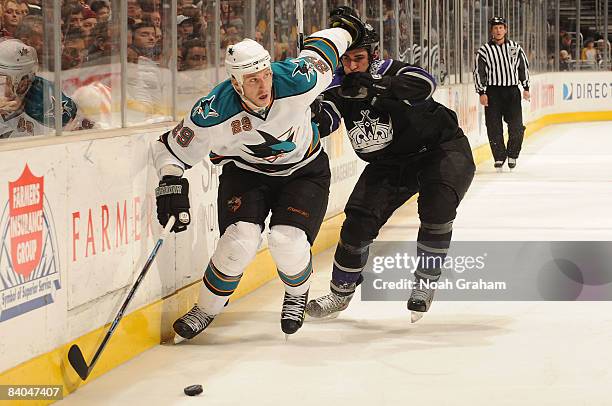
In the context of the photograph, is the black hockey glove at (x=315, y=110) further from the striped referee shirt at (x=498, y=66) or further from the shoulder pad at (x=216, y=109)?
the striped referee shirt at (x=498, y=66)

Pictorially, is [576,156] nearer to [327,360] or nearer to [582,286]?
Answer: [582,286]

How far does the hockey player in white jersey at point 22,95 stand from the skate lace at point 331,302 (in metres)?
1.62

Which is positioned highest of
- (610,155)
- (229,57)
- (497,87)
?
(229,57)

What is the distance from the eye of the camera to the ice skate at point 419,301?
535 cm

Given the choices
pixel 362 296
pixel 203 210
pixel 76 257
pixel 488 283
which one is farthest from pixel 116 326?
pixel 488 283

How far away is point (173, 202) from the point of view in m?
4.64

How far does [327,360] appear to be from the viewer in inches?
184

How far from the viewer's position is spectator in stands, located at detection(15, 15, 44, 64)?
162 inches

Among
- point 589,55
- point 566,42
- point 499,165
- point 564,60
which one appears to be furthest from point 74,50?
point 566,42

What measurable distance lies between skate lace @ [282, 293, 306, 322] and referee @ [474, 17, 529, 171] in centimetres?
767

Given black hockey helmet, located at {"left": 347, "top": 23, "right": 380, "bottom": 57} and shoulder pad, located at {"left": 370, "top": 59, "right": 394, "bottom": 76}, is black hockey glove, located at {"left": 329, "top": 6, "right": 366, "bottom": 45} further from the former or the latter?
shoulder pad, located at {"left": 370, "top": 59, "right": 394, "bottom": 76}

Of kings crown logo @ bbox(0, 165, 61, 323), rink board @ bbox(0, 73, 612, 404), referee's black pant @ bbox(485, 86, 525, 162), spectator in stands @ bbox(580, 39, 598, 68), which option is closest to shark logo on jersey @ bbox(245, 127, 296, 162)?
rink board @ bbox(0, 73, 612, 404)

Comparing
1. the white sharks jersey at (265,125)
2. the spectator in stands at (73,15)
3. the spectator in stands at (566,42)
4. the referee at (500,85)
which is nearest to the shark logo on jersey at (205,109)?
the white sharks jersey at (265,125)

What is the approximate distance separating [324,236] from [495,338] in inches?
109
